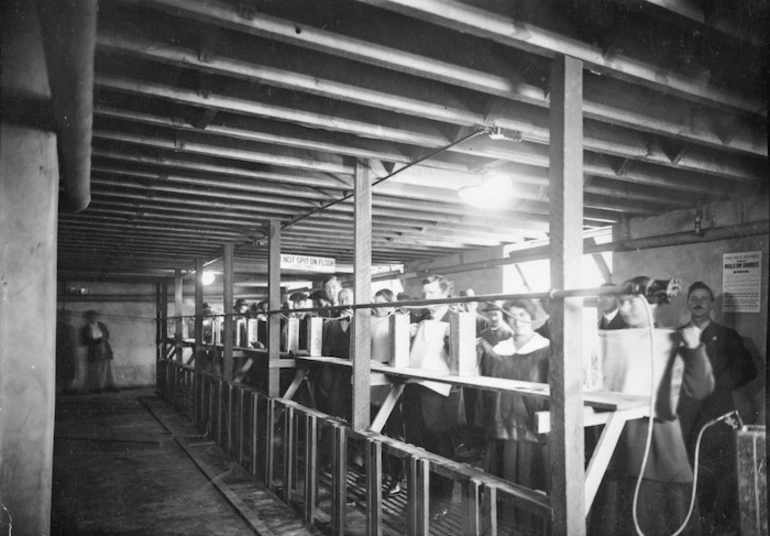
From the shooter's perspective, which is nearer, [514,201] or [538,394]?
[538,394]

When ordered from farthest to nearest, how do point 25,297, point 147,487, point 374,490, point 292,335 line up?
point 292,335, point 147,487, point 374,490, point 25,297

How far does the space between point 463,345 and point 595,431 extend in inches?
45.2

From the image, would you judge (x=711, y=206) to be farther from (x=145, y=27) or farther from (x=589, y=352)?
(x=145, y=27)

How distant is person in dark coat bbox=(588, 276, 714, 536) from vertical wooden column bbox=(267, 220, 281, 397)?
12.9 feet

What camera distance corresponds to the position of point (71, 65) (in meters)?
1.86

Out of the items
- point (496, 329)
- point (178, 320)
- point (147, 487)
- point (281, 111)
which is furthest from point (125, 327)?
point (281, 111)

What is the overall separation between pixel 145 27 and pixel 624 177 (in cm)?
427

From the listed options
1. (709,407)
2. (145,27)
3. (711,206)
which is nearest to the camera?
(145,27)

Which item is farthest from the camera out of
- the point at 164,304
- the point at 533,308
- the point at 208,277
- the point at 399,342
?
the point at 164,304

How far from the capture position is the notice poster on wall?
218 inches

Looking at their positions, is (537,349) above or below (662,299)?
below

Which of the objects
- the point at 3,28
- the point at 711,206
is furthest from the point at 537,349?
the point at 3,28

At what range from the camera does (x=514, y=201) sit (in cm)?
621

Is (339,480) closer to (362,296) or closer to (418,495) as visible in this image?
(418,495)
